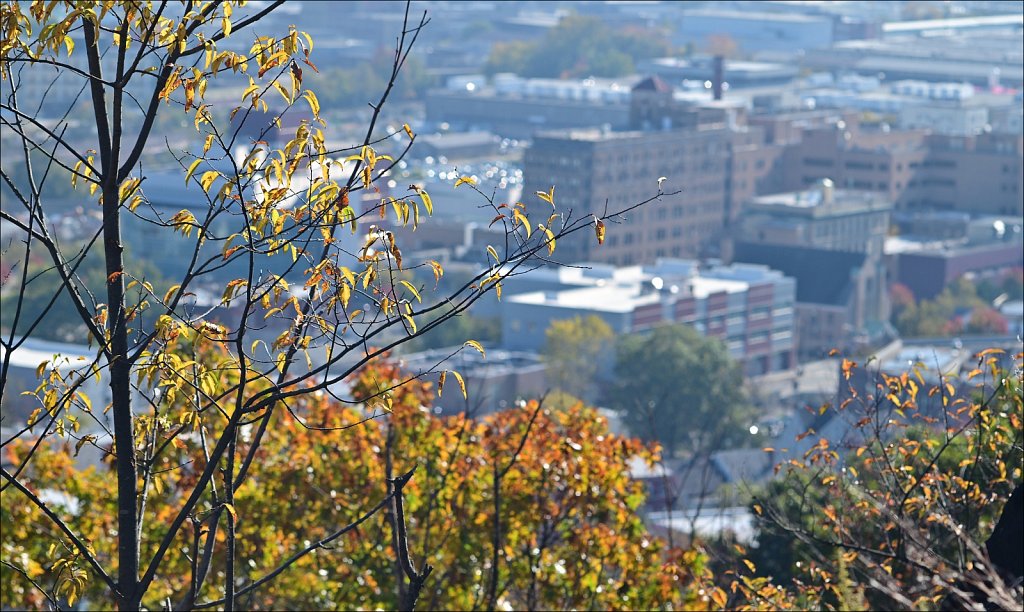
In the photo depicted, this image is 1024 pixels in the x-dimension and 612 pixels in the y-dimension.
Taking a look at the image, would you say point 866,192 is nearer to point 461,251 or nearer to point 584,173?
point 584,173

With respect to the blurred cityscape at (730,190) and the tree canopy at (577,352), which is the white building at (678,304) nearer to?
the blurred cityscape at (730,190)

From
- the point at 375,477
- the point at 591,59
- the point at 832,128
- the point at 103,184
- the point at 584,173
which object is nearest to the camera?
the point at 103,184

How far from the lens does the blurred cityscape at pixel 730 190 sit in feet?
106

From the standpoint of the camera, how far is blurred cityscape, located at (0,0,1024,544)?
32.3 meters

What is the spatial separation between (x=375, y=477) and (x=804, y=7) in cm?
8394

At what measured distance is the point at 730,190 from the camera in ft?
155

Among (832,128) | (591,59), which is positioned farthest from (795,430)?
(591,59)

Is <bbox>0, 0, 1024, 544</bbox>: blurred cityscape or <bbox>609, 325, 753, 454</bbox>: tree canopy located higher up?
<bbox>0, 0, 1024, 544</bbox>: blurred cityscape

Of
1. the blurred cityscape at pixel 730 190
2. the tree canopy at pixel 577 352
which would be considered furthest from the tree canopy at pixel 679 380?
the blurred cityscape at pixel 730 190

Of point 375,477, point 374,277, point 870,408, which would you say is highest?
point 374,277

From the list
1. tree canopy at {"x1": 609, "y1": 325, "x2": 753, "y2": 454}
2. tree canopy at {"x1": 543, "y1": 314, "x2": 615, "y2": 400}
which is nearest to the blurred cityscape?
tree canopy at {"x1": 543, "y1": 314, "x2": 615, "y2": 400}

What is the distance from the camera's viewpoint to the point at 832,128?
165ft

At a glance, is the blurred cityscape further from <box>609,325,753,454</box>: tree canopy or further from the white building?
<box>609,325,753,454</box>: tree canopy

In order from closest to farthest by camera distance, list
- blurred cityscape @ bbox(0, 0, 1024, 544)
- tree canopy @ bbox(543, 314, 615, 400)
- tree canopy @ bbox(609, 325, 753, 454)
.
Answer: tree canopy @ bbox(609, 325, 753, 454) → tree canopy @ bbox(543, 314, 615, 400) → blurred cityscape @ bbox(0, 0, 1024, 544)
